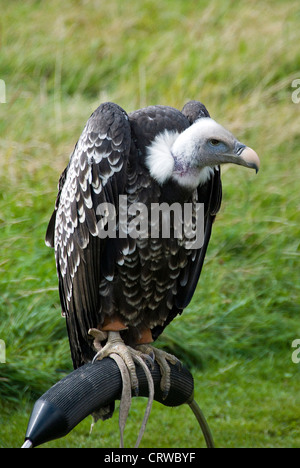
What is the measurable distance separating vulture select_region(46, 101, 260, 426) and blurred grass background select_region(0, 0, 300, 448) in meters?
1.60

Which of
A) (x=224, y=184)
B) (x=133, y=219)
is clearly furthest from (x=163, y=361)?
(x=224, y=184)

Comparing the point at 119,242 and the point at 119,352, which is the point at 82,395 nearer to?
the point at 119,352

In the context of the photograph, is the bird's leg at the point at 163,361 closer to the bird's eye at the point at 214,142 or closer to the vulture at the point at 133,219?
→ the vulture at the point at 133,219

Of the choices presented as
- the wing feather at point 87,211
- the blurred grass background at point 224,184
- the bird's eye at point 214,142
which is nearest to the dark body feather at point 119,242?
the wing feather at point 87,211

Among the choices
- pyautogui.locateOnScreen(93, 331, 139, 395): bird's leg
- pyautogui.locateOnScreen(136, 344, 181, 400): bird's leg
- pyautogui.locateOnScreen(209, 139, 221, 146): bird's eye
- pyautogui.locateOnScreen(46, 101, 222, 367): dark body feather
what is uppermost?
pyautogui.locateOnScreen(209, 139, 221, 146): bird's eye

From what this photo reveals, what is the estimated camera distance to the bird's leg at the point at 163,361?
364 centimetres

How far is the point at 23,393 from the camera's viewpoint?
5.25 m

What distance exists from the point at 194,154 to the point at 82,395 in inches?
46.3

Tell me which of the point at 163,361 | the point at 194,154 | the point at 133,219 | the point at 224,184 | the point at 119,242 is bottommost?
the point at 163,361

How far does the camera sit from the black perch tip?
8.59ft

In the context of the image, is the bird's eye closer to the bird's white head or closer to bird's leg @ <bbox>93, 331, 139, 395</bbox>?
the bird's white head

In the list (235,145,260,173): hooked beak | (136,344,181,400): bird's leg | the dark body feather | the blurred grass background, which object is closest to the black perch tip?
(136,344,181,400): bird's leg

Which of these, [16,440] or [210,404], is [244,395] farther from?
[16,440]

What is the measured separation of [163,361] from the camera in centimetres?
385
